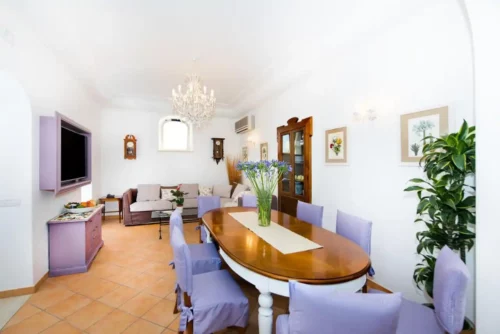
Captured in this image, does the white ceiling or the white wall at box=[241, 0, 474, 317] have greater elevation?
the white ceiling

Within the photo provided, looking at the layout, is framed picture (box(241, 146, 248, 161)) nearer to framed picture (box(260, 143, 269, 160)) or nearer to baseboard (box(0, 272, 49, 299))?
framed picture (box(260, 143, 269, 160))

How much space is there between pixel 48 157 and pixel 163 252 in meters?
1.94

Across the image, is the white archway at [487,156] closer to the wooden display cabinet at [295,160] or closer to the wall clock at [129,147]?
the wooden display cabinet at [295,160]

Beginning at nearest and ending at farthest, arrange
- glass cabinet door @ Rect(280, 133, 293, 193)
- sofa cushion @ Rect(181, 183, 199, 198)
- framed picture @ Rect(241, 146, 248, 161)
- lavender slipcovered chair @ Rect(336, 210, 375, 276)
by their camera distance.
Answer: lavender slipcovered chair @ Rect(336, 210, 375, 276) → glass cabinet door @ Rect(280, 133, 293, 193) → sofa cushion @ Rect(181, 183, 199, 198) → framed picture @ Rect(241, 146, 248, 161)

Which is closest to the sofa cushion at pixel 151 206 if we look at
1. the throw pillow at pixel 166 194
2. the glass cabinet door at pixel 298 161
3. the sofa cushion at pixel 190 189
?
the throw pillow at pixel 166 194

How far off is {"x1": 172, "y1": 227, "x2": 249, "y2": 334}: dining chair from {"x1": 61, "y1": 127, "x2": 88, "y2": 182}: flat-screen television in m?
2.23

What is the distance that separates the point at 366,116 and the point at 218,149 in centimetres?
451

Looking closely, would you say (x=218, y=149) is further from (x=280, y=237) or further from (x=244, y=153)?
(x=280, y=237)

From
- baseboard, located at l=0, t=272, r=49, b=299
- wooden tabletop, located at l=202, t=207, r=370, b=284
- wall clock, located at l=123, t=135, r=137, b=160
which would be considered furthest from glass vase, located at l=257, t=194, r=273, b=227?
wall clock, located at l=123, t=135, r=137, b=160

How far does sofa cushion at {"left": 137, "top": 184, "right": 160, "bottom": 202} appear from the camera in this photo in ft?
17.6

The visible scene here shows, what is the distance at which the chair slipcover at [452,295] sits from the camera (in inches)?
41.4

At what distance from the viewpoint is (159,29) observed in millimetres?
2506

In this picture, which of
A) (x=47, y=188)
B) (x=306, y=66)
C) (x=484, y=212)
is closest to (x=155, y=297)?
(x=47, y=188)

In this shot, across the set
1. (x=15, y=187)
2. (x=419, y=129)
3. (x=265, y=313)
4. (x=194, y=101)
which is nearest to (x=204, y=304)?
(x=265, y=313)
